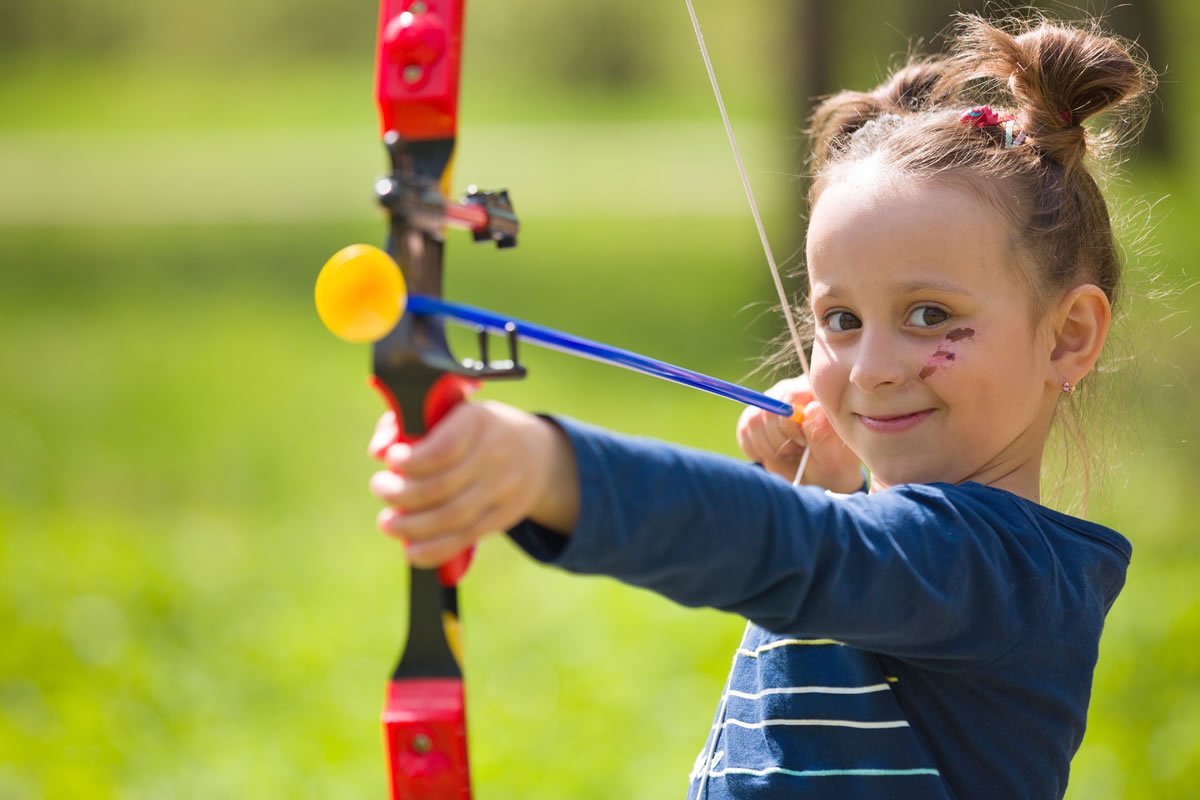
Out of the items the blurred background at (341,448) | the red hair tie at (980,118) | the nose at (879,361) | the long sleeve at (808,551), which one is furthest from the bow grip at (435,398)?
the blurred background at (341,448)

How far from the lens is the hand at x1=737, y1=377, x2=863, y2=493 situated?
2.04 meters

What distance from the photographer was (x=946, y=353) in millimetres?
1652

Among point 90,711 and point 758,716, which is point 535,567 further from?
point 758,716

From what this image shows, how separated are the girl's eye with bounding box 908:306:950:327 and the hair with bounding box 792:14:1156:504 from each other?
0.12m

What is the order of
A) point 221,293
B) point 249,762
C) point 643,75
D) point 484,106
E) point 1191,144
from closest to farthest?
point 249,762 < point 221,293 < point 1191,144 < point 484,106 < point 643,75

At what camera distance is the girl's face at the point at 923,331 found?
1.65 metres

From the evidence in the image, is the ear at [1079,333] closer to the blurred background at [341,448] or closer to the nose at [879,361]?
the nose at [879,361]

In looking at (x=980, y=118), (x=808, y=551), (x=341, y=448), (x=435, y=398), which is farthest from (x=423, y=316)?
(x=341, y=448)

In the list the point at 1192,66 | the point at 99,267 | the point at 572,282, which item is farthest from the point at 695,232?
the point at 1192,66

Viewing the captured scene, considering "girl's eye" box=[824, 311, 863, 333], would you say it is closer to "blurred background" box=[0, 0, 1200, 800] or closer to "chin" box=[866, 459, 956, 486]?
"chin" box=[866, 459, 956, 486]

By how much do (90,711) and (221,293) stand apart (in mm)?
7500

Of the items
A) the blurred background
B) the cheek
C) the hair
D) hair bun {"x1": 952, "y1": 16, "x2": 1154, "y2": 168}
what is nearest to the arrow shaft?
the cheek

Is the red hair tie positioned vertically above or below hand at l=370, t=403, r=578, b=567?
above

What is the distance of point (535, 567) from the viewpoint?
5.73m
